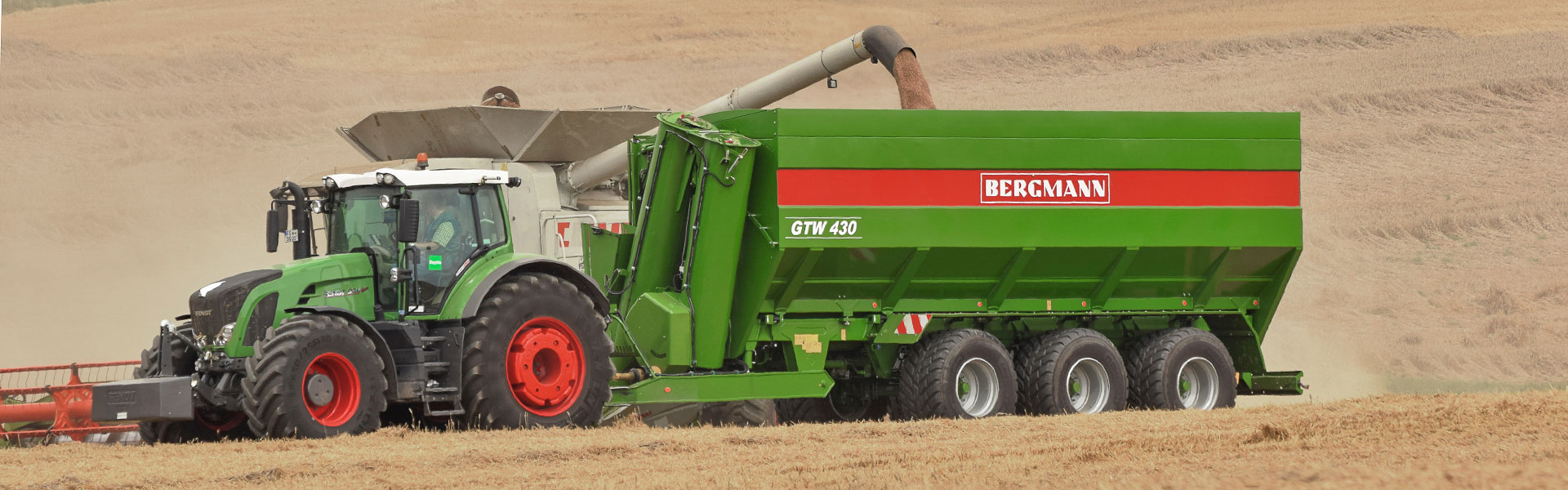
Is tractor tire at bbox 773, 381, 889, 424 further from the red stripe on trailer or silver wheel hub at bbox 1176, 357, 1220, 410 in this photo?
silver wheel hub at bbox 1176, 357, 1220, 410

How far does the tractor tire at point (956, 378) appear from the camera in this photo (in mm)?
13680

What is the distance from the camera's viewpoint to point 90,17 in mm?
54625

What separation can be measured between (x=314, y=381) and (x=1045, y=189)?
611cm

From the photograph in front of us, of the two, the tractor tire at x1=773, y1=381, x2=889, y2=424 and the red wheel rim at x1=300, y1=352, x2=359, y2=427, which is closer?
the red wheel rim at x1=300, y1=352, x2=359, y2=427

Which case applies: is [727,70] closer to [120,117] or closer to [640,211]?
[120,117]

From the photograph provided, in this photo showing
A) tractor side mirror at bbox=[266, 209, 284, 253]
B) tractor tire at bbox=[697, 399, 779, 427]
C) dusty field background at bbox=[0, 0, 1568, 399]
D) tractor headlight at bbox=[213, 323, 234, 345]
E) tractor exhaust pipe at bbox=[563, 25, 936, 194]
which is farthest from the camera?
dusty field background at bbox=[0, 0, 1568, 399]

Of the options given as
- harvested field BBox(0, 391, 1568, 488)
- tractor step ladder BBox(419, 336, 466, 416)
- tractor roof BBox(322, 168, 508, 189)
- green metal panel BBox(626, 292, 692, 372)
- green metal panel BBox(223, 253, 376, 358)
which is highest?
tractor roof BBox(322, 168, 508, 189)

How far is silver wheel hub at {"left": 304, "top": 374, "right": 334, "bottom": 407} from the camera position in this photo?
35.7 feet

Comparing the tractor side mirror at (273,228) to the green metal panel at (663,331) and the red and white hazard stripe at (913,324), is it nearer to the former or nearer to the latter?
the green metal panel at (663,331)

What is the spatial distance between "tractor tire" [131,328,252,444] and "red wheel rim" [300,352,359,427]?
0.84 meters

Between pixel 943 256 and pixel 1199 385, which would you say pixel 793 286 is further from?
pixel 1199 385

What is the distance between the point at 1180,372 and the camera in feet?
48.6

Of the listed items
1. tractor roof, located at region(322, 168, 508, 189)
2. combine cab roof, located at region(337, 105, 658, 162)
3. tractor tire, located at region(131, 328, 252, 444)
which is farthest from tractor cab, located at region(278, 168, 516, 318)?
combine cab roof, located at region(337, 105, 658, 162)

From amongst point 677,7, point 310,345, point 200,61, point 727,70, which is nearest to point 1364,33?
point 727,70
